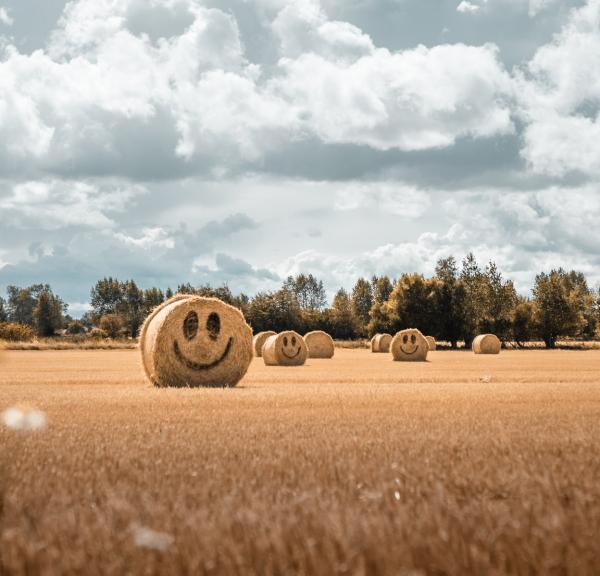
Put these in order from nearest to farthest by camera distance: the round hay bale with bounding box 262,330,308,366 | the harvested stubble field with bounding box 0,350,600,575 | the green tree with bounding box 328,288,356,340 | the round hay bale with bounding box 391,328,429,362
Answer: the harvested stubble field with bounding box 0,350,600,575 → the round hay bale with bounding box 262,330,308,366 → the round hay bale with bounding box 391,328,429,362 → the green tree with bounding box 328,288,356,340

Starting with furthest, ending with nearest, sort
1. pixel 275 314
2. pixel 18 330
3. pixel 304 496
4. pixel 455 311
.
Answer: pixel 275 314 → pixel 455 311 → pixel 18 330 → pixel 304 496

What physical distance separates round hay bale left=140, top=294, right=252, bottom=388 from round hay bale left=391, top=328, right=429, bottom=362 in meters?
20.0

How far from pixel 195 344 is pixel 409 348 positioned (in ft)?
70.2

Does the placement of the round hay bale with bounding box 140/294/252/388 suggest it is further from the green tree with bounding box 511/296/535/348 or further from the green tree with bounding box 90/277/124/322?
the green tree with bounding box 90/277/124/322

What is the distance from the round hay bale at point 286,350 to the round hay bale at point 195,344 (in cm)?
1244

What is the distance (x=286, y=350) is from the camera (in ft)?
94.5

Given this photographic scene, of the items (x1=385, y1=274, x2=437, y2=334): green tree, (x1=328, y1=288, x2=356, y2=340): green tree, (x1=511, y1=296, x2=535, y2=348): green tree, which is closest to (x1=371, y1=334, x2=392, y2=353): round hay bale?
(x1=385, y1=274, x2=437, y2=334): green tree

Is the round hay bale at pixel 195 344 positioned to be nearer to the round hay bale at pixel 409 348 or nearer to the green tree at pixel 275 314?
the round hay bale at pixel 409 348

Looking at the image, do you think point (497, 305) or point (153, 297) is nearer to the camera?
point (497, 305)

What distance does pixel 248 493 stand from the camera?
135 inches

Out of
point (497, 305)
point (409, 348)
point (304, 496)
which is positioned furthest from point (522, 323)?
point (304, 496)

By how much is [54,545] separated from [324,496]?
127 cm

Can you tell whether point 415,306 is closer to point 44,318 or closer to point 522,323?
point 522,323

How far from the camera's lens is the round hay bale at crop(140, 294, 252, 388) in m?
15.3
